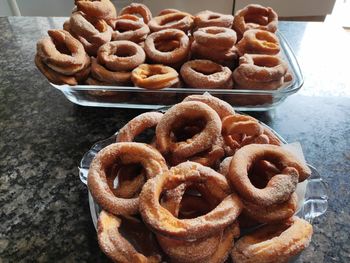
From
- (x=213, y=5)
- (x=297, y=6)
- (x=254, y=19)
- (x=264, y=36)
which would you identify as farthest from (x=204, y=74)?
(x=297, y=6)

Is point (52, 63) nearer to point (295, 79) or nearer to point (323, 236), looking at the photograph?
point (295, 79)

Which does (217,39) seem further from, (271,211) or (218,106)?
(271,211)

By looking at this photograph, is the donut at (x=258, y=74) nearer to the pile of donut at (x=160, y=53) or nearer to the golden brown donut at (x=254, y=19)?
the pile of donut at (x=160, y=53)

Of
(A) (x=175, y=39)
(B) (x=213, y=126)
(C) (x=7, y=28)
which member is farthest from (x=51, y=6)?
(B) (x=213, y=126)

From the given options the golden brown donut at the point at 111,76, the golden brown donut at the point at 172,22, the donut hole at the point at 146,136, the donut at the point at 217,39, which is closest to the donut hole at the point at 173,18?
the golden brown donut at the point at 172,22

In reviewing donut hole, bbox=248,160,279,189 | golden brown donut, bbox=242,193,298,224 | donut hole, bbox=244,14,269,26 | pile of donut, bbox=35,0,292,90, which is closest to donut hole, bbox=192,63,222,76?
pile of donut, bbox=35,0,292,90

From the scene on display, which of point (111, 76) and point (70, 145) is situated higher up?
point (111, 76)
